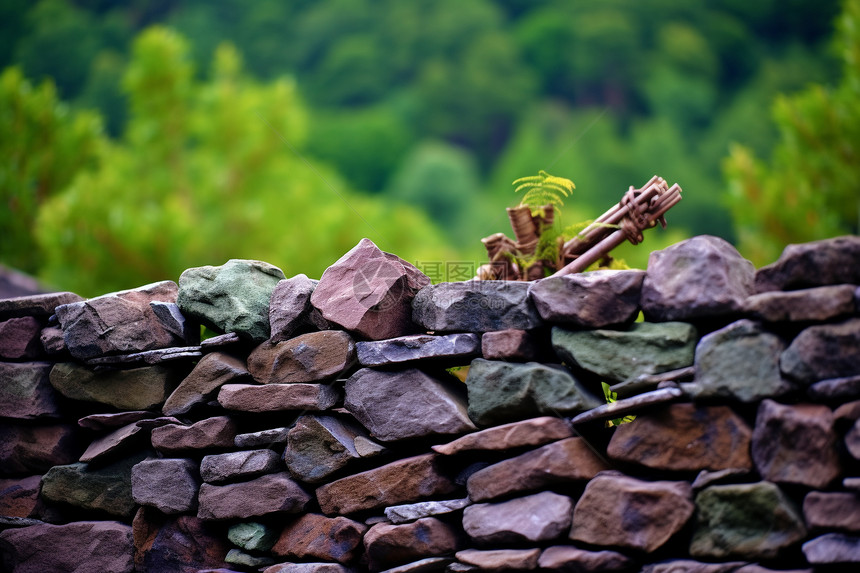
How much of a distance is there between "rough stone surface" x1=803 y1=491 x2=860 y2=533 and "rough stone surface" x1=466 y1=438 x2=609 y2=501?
59 centimetres

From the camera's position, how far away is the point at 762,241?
9141 millimetres

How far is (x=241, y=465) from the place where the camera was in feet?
8.46

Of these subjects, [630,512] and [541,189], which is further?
[541,189]

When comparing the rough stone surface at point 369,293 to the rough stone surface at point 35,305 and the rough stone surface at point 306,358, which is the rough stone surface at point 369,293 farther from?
the rough stone surface at point 35,305

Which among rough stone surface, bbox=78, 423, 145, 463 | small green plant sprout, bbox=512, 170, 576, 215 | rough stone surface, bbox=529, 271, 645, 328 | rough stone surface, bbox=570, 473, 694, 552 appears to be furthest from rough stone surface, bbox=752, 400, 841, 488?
rough stone surface, bbox=78, 423, 145, 463

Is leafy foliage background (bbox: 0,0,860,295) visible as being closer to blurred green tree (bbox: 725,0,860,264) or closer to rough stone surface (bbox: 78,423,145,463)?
blurred green tree (bbox: 725,0,860,264)

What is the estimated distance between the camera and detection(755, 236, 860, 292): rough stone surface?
78.0 inches

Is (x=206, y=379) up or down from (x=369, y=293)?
down

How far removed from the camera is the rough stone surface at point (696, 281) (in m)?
2.09

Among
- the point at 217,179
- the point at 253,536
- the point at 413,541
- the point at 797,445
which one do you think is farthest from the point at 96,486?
the point at 217,179

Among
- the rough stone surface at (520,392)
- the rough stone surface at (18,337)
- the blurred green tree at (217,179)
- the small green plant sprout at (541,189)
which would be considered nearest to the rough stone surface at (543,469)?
the rough stone surface at (520,392)

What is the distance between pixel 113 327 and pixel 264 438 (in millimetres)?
791

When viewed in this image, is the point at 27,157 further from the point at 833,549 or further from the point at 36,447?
the point at 833,549

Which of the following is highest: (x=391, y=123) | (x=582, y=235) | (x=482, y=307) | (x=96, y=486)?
(x=391, y=123)
